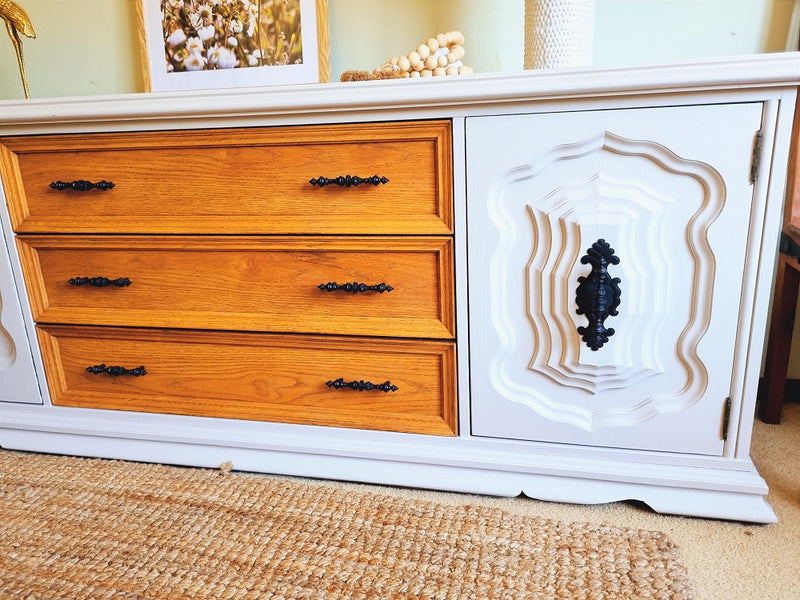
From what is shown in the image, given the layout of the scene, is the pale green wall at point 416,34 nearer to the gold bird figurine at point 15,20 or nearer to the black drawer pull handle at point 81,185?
the gold bird figurine at point 15,20

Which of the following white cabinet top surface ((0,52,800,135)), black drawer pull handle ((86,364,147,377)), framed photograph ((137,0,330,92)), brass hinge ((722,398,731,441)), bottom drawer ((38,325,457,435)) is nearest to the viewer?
white cabinet top surface ((0,52,800,135))

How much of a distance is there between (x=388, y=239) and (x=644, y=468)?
20.8 inches

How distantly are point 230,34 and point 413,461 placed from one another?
1007 millimetres

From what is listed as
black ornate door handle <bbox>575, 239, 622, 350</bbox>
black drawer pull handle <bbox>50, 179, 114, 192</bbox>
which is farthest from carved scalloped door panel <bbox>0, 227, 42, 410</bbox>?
black ornate door handle <bbox>575, 239, 622, 350</bbox>

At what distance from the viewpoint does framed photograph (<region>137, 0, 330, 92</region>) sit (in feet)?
4.02

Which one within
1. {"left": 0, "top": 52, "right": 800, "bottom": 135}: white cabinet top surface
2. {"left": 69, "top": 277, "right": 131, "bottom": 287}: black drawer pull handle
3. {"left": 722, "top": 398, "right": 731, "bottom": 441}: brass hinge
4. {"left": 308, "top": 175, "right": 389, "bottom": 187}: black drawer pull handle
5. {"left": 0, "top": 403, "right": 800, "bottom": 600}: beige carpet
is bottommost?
{"left": 0, "top": 403, "right": 800, "bottom": 600}: beige carpet

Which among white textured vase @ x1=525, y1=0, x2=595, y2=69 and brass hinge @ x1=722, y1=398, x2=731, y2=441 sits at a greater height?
white textured vase @ x1=525, y1=0, x2=595, y2=69

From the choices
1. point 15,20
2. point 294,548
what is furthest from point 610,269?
point 15,20

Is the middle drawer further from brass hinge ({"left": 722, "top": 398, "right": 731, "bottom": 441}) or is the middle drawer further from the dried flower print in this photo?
the dried flower print

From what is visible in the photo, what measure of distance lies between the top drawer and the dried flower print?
1.42ft

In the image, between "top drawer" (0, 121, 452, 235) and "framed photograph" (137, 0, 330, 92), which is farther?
"framed photograph" (137, 0, 330, 92)

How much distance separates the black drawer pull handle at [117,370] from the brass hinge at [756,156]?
1.03 metres

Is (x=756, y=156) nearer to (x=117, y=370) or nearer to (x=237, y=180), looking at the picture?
(x=237, y=180)

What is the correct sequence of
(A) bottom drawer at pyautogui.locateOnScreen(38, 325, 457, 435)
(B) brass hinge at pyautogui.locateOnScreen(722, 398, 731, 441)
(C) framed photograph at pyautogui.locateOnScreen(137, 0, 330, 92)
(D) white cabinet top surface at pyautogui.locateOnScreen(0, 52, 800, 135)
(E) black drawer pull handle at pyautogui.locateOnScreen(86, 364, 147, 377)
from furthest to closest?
(C) framed photograph at pyautogui.locateOnScreen(137, 0, 330, 92)
(E) black drawer pull handle at pyautogui.locateOnScreen(86, 364, 147, 377)
(A) bottom drawer at pyautogui.locateOnScreen(38, 325, 457, 435)
(B) brass hinge at pyautogui.locateOnScreen(722, 398, 731, 441)
(D) white cabinet top surface at pyautogui.locateOnScreen(0, 52, 800, 135)
